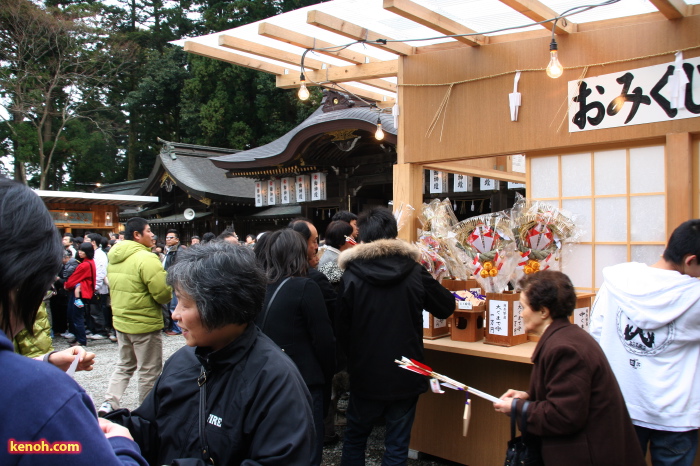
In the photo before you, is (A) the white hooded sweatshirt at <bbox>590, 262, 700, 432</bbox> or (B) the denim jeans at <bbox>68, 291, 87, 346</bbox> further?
(B) the denim jeans at <bbox>68, 291, 87, 346</bbox>

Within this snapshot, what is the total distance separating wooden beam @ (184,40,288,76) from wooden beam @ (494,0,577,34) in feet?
9.13

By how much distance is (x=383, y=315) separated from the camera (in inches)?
135

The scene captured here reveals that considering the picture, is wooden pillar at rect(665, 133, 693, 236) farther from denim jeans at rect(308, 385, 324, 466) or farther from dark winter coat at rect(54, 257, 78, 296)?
dark winter coat at rect(54, 257, 78, 296)

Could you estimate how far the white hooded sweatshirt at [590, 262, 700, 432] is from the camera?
2637mm

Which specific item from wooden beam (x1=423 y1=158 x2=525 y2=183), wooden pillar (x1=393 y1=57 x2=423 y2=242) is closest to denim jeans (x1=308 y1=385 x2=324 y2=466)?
wooden pillar (x1=393 y1=57 x2=423 y2=242)

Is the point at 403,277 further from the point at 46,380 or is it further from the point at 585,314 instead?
the point at 46,380

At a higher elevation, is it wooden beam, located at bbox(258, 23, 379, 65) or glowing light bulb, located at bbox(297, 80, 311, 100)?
wooden beam, located at bbox(258, 23, 379, 65)

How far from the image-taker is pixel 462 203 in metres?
11.4

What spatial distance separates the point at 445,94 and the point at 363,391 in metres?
2.82

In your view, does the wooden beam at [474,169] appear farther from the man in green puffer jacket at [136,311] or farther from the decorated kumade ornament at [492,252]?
the man in green puffer jacket at [136,311]

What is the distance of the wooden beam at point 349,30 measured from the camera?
163 inches

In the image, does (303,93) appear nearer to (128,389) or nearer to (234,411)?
(234,411)

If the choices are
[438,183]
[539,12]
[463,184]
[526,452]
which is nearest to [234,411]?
[526,452]

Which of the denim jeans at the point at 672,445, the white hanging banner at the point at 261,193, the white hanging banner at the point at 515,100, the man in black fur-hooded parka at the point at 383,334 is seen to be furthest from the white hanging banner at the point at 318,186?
the denim jeans at the point at 672,445
